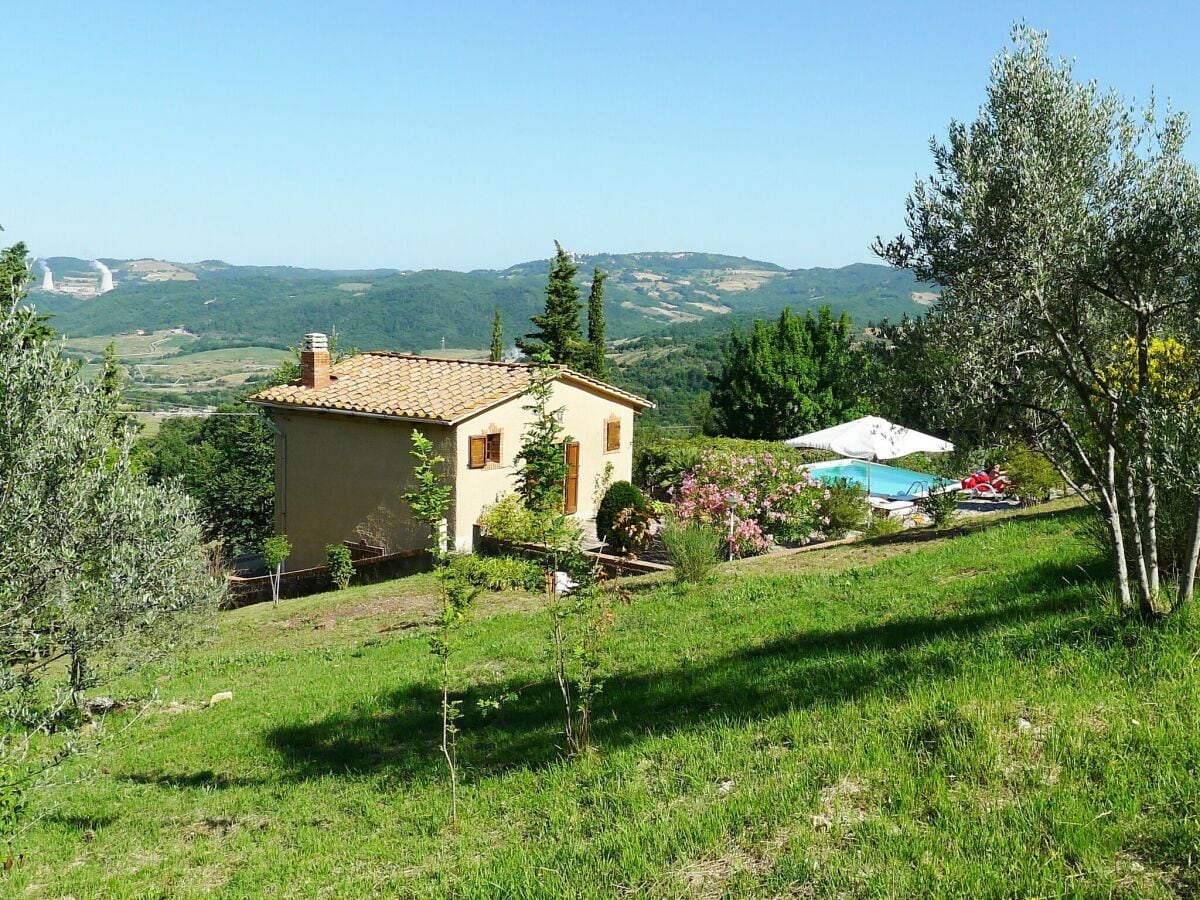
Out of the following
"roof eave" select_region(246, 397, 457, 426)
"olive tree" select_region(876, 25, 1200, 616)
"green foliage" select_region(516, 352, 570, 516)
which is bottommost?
"roof eave" select_region(246, 397, 457, 426)

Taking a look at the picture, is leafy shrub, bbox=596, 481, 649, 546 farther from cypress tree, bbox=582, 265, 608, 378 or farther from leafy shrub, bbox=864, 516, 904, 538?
cypress tree, bbox=582, 265, 608, 378

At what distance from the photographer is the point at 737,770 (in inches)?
231

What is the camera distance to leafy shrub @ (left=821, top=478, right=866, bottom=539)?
2092 cm

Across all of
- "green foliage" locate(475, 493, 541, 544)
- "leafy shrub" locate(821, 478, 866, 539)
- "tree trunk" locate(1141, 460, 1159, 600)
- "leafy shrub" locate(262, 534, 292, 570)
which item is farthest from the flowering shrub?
"tree trunk" locate(1141, 460, 1159, 600)

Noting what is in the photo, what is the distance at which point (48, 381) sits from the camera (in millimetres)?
7426

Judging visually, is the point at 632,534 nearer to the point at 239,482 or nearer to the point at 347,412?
the point at 347,412

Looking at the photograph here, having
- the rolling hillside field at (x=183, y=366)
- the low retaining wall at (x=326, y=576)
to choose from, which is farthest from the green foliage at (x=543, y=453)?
the rolling hillside field at (x=183, y=366)

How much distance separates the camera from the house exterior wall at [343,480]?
23406 millimetres

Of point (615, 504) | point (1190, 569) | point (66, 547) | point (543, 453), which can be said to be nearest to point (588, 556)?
point (615, 504)

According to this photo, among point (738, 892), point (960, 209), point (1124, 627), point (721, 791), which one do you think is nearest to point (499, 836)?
point (721, 791)

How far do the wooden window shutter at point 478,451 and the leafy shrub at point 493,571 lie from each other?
1493 cm

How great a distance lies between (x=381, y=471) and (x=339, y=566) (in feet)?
8.61

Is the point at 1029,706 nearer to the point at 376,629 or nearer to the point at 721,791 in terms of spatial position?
the point at 721,791

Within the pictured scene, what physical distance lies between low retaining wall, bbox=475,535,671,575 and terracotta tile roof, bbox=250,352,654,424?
123 inches
